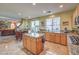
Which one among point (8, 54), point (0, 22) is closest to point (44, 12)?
point (0, 22)

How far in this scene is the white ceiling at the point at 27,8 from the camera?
214 centimetres

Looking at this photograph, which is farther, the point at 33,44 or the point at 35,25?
the point at 33,44

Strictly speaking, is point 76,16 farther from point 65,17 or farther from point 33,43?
point 33,43

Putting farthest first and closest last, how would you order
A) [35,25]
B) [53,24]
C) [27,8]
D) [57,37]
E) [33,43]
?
[57,37] → [33,43] → [53,24] → [35,25] → [27,8]

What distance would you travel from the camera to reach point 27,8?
221 cm

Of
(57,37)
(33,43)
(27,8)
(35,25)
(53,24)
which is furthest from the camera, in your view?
(57,37)

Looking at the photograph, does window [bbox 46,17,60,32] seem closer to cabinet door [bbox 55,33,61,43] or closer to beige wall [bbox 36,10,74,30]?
beige wall [bbox 36,10,74,30]

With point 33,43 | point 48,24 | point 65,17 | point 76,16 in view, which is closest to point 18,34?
point 33,43

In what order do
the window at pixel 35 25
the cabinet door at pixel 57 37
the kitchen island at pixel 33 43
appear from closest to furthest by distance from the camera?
the window at pixel 35 25 < the kitchen island at pixel 33 43 < the cabinet door at pixel 57 37

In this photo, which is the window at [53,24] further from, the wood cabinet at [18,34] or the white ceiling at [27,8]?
the wood cabinet at [18,34]

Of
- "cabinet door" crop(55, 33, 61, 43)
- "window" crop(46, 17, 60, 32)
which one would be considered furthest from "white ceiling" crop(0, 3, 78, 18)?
"cabinet door" crop(55, 33, 61, 43)

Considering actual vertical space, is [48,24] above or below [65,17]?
below

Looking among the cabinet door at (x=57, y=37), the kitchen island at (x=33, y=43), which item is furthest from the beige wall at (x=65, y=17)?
the cabinet door at (x=57, y=37)

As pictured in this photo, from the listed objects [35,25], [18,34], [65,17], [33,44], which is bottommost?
[33,44]
